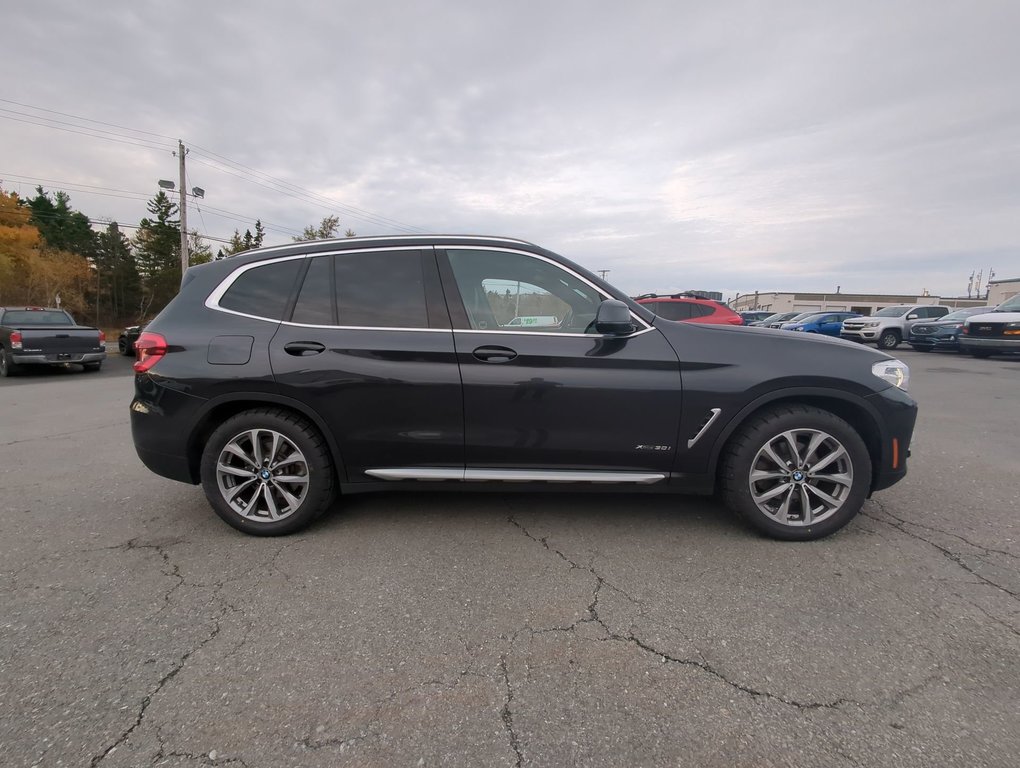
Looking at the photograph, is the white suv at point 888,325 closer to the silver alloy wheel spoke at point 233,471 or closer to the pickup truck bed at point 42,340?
the silver alloy wheel spoke at point 233,471

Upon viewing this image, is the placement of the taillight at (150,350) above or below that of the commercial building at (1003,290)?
below

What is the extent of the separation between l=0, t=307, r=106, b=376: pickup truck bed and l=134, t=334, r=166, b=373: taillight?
1213cm

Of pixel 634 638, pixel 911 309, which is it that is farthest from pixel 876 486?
pixel 911 309

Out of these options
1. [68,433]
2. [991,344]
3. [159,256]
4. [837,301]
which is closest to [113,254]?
[159,256]

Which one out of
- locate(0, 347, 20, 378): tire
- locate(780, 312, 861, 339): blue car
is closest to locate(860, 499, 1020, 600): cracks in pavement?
locate(0, 347, 20, 378): tire

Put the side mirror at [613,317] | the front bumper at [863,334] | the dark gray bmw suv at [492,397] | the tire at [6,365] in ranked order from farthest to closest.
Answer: the front bumper at [863,334], the tire at [6,365], the dark gray bmw suv at [492,397], the side mirror at [613,317]

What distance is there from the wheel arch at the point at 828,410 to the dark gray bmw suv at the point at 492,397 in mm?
10

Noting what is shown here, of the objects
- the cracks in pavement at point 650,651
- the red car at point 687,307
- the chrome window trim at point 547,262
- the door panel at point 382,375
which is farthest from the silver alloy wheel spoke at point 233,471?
the red car at point 687,307

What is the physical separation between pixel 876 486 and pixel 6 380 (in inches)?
625

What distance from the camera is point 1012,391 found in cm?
861

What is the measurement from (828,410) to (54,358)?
→ 15.4 meters

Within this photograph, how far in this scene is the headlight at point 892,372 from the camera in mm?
2996

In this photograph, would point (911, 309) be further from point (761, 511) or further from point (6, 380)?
point (6, 380)

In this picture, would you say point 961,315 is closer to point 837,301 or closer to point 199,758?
point 199,758
